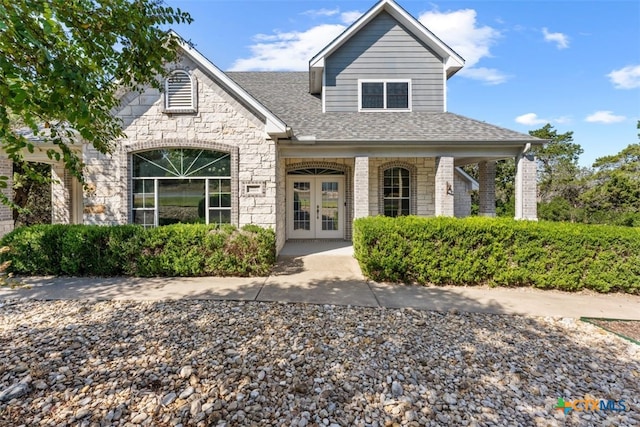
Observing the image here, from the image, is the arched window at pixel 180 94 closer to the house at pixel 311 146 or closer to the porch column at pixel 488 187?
the house at pixel 311 146

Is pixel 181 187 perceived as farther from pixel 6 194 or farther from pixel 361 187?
pixel 361 187

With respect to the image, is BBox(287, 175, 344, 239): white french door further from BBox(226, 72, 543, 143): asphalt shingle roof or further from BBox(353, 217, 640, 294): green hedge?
BBox(353, 217, 640, 294): green hedge

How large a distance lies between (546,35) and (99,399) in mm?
14991

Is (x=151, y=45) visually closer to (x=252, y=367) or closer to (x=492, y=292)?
(x=252, y=367)

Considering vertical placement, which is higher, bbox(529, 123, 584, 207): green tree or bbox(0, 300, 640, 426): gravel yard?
bbox(529, 123, 584, 207): green tree

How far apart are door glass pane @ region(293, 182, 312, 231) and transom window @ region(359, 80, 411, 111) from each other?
12.3 ft

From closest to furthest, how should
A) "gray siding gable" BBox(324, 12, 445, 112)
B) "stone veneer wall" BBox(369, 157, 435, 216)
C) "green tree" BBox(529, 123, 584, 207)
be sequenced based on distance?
"gray siding gable" BBox(324, 12, 445, 112)
"stone veneer wall" BBox(369, 157, 435, 216)
"green tree" BBox(529, 123, 584, 207)

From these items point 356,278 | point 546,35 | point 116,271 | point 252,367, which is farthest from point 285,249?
point 546,35

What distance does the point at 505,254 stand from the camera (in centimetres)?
633

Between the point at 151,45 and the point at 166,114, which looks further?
the point at 166,114

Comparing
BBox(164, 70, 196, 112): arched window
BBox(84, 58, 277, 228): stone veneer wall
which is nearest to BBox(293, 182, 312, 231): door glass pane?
BBox(84, 58, 277, 228): stone veneer wall

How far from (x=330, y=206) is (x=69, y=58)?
9.90 meters

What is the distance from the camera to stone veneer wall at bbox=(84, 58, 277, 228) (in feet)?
27.1

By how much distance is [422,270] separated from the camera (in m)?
6.36
